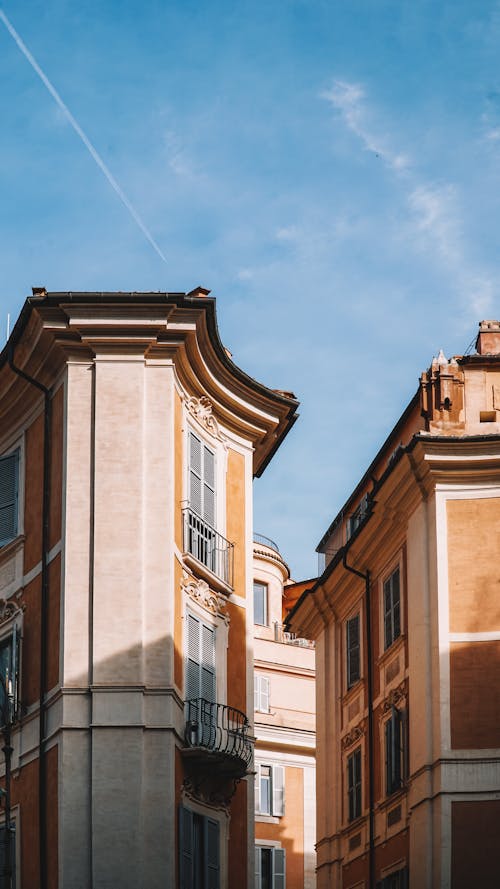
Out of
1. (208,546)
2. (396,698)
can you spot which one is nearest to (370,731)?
(396,698)

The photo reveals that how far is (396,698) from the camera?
1736 inches

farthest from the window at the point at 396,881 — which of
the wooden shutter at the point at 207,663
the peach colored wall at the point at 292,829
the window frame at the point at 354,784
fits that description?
the peach colored wall at the point at 292,829

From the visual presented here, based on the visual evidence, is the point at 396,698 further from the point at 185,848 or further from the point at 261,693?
the point at 261,693

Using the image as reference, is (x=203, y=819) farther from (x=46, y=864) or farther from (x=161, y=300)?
(x=161, y=300)

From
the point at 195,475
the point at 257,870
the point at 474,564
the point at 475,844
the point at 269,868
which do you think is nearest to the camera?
the point at 195,475

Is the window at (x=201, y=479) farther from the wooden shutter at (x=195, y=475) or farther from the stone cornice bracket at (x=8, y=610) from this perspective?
the stone cornice bracket at (x=8, y=610)

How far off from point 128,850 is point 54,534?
636cm

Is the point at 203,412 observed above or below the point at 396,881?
above

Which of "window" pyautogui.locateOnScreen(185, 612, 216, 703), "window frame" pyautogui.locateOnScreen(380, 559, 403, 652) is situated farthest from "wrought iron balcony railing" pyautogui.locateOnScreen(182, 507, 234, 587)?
"window frame" pyautogui.locateOnScreen(380, 559, 403, 652)

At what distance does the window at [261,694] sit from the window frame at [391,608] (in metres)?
17.6

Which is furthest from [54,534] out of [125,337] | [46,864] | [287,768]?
[287,768]

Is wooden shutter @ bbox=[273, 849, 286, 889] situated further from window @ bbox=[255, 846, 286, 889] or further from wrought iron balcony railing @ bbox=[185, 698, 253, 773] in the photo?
wrought iron balcony railing @ bbox=[185, 698, 253, 773]

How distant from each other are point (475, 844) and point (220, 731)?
794 centimetres

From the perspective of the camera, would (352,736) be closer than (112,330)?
No
